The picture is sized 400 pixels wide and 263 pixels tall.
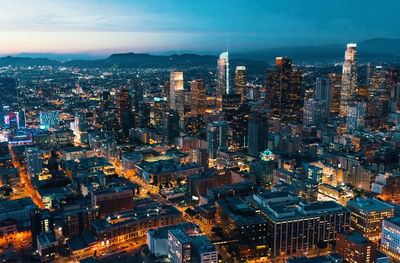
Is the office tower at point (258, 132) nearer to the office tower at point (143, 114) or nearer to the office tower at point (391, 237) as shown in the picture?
the office tower at point (143, 114)

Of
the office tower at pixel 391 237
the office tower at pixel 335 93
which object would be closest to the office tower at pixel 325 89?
the office tower at pixel 335 93

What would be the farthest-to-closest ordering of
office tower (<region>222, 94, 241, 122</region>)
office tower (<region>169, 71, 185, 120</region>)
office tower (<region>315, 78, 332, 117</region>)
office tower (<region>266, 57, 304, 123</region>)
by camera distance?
office tower (<region>315, 78, 332, 117</region>) → office tower (<region>169, 71, 185, 120</region>) → office tower (<region>266, 57, 304, 123</region>) → office tower (<region>222, 94, 241, 122</region>)

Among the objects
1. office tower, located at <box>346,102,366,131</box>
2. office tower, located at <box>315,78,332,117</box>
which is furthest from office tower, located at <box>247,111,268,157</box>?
office tower, located at <box>315,78,332,117</box>

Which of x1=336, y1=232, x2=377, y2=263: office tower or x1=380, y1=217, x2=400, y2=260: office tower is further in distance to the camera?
x1=380, y1=217, x2=400, y2=260: office tower

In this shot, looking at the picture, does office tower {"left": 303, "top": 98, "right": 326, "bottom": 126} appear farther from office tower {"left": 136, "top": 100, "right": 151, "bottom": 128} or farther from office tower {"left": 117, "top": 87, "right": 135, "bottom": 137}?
office tower {"left": 117, "top": 87, "right": 135, "bottom": 137}

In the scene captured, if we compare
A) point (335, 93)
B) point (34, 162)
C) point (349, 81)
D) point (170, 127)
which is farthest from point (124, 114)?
point (349, 81)
